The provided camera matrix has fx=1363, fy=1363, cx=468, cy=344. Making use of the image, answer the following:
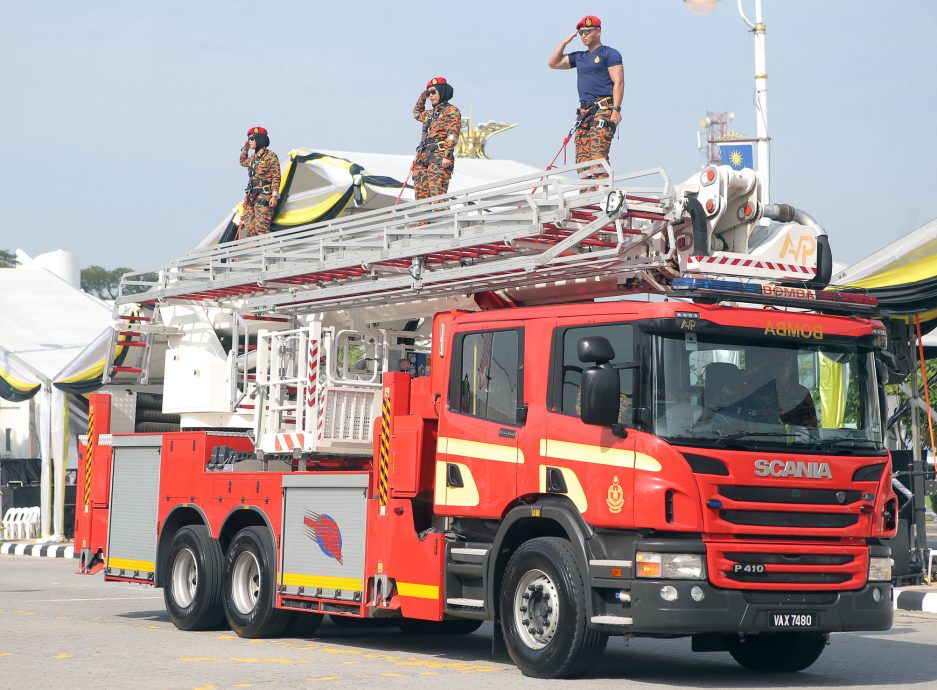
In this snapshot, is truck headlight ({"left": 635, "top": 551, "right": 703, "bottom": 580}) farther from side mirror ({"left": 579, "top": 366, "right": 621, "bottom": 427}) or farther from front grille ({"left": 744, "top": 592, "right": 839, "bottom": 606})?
side mirror ({"left": 579, "top": 366, "right": 621, "bottom": 427})

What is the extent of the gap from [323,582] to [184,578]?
95.0 inches

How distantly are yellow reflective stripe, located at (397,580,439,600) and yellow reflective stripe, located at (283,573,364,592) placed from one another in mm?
448

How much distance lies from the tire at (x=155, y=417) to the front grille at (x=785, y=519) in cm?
823

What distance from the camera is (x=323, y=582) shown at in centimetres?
1102

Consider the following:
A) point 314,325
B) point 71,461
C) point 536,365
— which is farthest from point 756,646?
point 71,461

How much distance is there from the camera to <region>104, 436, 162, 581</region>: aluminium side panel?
13.3m

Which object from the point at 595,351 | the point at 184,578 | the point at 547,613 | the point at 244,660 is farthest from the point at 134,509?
the point at 595,351

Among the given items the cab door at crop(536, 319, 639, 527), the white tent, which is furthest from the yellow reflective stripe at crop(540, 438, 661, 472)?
the white tent

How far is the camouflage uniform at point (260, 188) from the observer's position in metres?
16.4

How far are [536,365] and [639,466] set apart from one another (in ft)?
3.97

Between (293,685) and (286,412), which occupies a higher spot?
(286,412)

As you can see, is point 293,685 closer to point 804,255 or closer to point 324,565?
point 324,565

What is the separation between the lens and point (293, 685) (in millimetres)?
8820

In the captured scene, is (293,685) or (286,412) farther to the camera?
(286,412)
